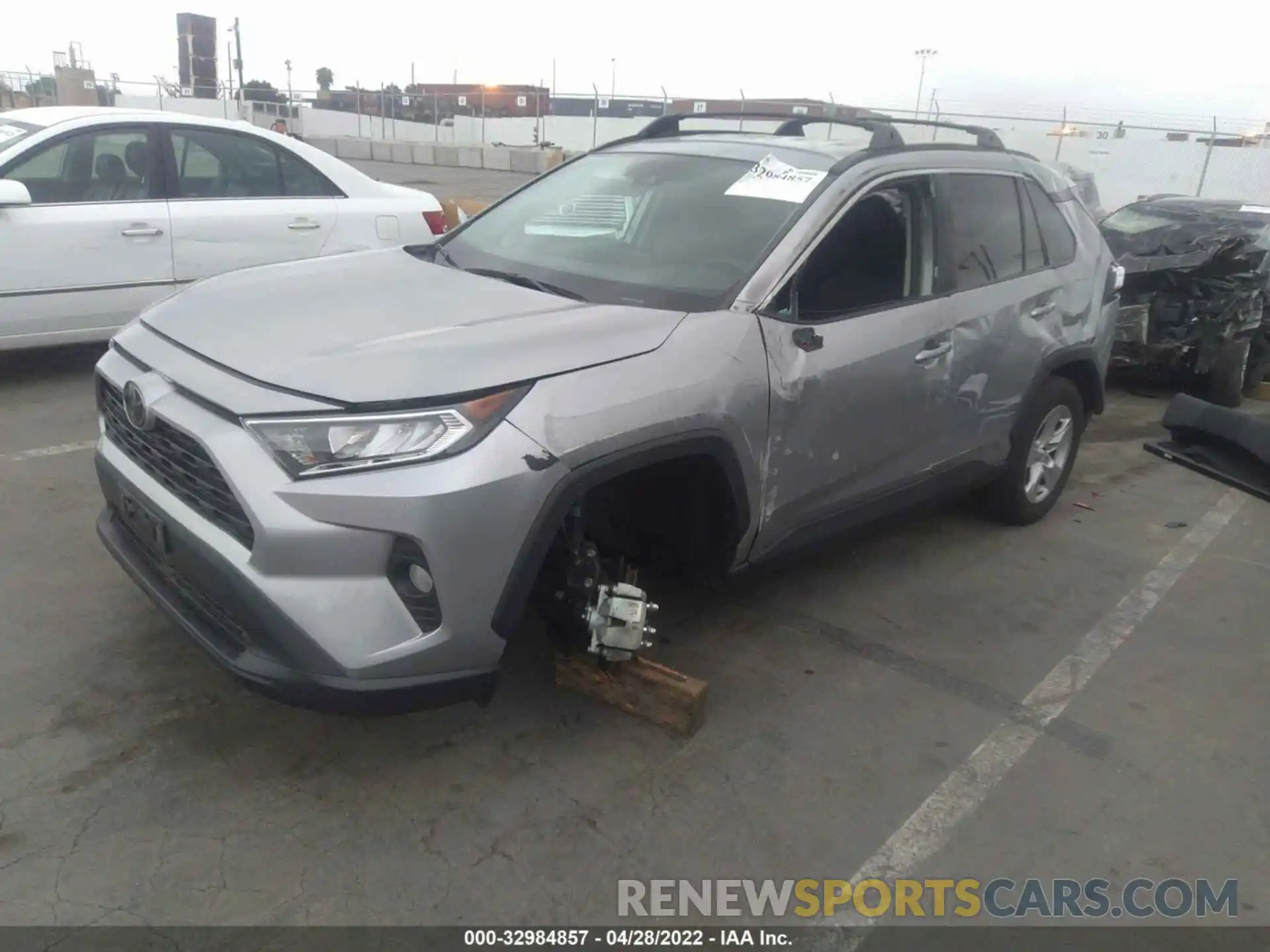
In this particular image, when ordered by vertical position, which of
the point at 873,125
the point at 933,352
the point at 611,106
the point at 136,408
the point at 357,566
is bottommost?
the point at 357,566

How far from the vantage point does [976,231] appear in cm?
406

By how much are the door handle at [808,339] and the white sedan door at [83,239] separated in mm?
4561

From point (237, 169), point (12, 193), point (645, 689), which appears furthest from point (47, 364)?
point (645, 689)

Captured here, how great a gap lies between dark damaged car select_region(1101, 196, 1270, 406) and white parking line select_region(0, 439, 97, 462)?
22.3 ft

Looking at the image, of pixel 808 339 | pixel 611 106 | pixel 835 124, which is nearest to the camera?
pixel 808 339

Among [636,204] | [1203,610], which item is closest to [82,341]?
[636,204]

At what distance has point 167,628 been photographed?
344 cm

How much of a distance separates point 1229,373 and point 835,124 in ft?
16.8

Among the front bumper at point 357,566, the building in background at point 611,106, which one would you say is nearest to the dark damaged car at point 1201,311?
the front bumper at point 357,566

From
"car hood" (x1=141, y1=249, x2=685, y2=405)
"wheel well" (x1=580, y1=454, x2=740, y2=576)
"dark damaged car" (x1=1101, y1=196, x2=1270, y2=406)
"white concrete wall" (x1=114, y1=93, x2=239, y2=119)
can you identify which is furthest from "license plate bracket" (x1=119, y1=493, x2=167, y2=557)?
"white concrete wall" (x1=114, y1=93, x2=239, y2=119)

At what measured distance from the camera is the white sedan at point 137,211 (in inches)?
222

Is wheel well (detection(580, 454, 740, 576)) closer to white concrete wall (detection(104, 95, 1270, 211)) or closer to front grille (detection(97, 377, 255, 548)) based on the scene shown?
front grille (detection(97, 377, 255, 548))

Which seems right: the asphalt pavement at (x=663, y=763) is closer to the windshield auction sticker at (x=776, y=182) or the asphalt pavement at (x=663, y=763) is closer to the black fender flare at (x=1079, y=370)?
the black fender flare at (x=1079, y=370)

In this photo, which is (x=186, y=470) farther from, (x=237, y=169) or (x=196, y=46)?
(x=196, y=46)
